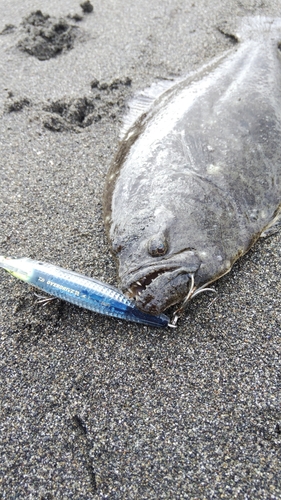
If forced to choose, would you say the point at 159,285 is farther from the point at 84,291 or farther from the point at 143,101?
the point at 143,101

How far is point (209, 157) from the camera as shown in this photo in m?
2.69

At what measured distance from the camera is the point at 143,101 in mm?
3744

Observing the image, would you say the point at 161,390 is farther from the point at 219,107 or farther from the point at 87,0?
the point at 87,0

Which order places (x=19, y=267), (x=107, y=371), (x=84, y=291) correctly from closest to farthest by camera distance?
(x=107, y=371), (x=84, y=291), (x=19, y=267)

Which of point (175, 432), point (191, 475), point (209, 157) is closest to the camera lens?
point (191, 475)

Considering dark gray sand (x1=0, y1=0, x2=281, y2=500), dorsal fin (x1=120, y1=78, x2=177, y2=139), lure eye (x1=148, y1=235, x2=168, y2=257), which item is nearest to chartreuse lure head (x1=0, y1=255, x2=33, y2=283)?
dark gray sand (x1=0, y1=0, x2=281, y2=500)

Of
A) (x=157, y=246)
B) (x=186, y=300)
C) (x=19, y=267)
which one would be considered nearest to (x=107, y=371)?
(x=186, y=300)

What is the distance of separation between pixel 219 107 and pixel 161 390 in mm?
2094

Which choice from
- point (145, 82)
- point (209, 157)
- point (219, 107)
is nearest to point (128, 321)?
point (209, 157)

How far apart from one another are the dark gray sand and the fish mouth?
8.2 inches

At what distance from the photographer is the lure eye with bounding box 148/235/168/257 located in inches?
87.7

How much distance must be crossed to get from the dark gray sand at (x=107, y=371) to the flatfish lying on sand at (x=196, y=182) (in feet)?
0.77

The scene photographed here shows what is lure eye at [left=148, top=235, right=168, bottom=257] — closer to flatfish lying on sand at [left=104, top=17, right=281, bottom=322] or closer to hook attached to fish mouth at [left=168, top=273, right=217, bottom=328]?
flatfish lying on sand at [left=104, top=17, right=281, bottom=322]

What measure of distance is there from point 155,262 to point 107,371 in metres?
0.66
